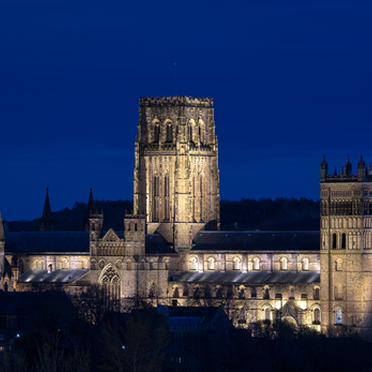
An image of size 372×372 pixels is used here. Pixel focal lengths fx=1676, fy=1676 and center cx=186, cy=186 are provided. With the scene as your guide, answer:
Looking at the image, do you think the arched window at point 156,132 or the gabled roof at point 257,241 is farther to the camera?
the arched window at point 156,132

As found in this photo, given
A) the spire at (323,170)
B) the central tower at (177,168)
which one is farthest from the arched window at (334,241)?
the central tower at (177,168)

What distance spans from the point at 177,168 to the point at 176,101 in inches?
316

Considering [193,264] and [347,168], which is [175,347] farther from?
[193,264]

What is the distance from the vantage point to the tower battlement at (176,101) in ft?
632

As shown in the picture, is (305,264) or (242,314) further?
(305,264)

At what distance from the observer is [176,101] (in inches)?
7589

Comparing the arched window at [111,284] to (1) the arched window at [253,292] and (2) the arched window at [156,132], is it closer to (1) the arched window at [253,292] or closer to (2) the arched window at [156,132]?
(1) the arched window at [253,292]

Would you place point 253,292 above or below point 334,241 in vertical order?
below

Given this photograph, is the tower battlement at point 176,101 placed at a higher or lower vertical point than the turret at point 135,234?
higher

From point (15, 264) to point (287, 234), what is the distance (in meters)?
33.4

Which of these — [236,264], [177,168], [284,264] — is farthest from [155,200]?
[284,264]

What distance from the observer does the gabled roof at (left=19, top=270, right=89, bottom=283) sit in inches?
7563

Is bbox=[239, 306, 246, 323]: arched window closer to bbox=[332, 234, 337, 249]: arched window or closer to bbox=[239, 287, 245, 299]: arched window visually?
bbox=[239, 287, 245, 299]: arched window

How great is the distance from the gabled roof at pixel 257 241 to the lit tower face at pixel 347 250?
175 inches
